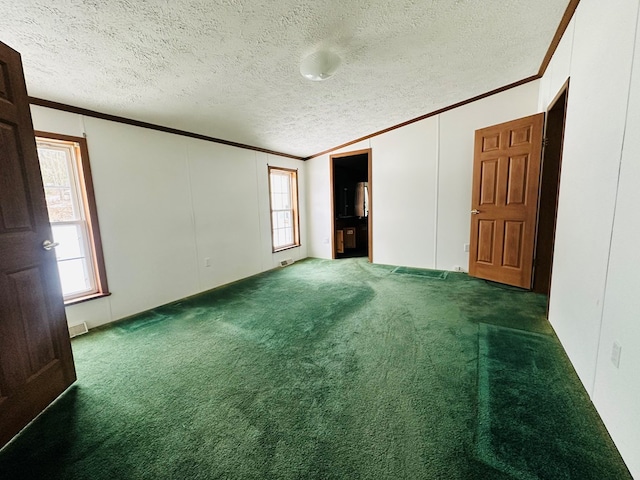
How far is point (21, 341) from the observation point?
138cm

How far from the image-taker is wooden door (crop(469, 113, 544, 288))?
A: 9.70 feet

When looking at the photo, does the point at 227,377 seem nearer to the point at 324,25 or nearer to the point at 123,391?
the point at 123,391

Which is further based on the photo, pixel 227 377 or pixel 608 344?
pixel 227 377

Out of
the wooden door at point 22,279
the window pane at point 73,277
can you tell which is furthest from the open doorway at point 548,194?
the window pane at point 73,277

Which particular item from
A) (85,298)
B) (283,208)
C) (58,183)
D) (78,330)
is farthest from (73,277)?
(283,208)

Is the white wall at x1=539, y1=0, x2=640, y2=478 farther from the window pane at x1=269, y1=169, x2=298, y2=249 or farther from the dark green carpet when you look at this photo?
the window pane at x1=269, y1=169, x2=298, y2=249

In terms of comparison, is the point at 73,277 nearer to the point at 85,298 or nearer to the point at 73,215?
the point at 85,298

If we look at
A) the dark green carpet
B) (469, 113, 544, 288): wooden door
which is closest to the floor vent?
the dark green carpet

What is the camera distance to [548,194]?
114 inches

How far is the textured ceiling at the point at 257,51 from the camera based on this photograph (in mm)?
1550

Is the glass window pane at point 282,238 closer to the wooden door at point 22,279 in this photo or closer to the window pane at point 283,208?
the window pane at point 283,208

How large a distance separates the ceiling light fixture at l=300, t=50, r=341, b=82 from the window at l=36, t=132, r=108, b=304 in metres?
2.20

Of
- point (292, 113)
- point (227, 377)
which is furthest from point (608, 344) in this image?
point (292, 113)

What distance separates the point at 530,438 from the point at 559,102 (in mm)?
2913
